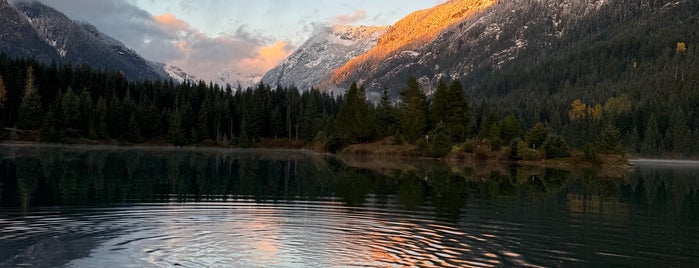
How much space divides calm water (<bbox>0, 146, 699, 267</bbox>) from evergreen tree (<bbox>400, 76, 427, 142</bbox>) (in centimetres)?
8279

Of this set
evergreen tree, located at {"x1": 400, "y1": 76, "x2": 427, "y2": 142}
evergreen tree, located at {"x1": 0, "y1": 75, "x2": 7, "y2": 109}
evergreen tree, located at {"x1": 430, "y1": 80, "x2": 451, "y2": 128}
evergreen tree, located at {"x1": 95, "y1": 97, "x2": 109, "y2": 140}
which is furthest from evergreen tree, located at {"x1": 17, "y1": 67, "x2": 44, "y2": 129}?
evergreen tree, located at {"x1": 430, "y1": 80, "x2": 451, "y2": 128}

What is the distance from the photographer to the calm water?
20.8m

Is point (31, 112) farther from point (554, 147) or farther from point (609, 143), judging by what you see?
point (609, 143)

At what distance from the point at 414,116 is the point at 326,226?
108 metres

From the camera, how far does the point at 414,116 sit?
442 ft

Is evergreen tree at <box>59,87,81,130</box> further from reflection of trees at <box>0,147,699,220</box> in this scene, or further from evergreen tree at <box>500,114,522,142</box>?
reflection of trees at <box>0,147,699,220</box>

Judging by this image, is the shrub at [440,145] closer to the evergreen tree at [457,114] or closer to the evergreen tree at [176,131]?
the evergreen tree at [457,114]

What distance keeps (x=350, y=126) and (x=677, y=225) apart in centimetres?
11521

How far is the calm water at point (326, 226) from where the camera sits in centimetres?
2077

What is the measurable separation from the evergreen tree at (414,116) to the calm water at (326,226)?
82791 millimetres

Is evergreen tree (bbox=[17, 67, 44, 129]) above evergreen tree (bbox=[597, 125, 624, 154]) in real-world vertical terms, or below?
above

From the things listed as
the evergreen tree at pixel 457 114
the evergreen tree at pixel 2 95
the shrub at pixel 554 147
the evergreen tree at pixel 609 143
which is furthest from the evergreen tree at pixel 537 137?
the evergreen tree at pixel 2 95

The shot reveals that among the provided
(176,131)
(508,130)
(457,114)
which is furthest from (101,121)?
(508,130)

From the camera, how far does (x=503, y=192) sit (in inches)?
1957
